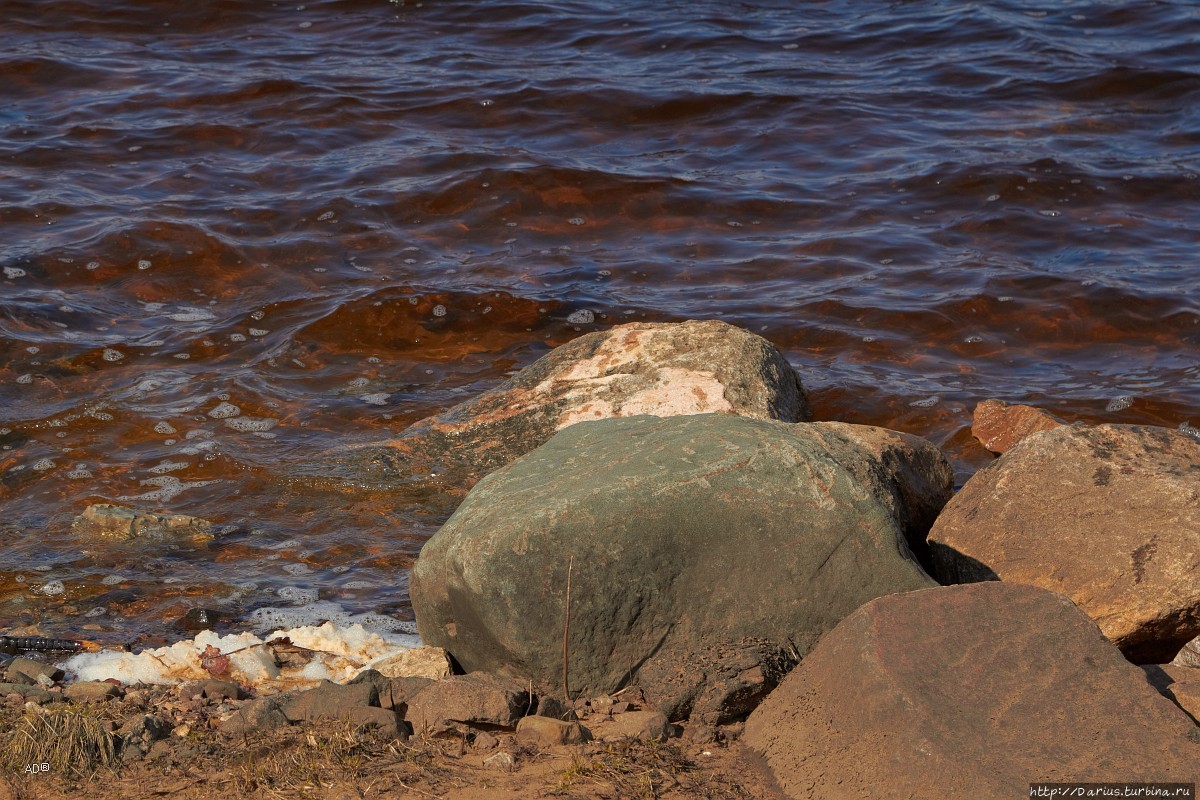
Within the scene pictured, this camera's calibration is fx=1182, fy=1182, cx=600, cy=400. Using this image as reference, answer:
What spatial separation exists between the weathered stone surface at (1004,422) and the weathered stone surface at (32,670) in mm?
3781

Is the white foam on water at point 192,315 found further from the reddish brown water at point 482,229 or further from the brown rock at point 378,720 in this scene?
the brown rock at point 378,720

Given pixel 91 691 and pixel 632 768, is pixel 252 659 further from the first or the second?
pixel 632 768

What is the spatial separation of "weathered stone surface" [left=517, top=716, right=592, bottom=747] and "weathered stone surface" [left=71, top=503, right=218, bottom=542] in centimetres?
210

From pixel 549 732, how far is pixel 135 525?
92.3 inches

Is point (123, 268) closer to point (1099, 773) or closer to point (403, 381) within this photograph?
point (403, 381)

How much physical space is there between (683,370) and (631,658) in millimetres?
1921

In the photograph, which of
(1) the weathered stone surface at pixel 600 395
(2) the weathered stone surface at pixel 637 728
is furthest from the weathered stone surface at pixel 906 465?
(2) the weathered stone surface at pixel 637 728

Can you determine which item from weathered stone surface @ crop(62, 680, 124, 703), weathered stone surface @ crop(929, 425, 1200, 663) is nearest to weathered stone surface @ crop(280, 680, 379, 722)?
weathered stone surface @ crop(62, 680, 124, 703)

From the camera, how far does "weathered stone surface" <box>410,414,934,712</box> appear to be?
3.02 metres

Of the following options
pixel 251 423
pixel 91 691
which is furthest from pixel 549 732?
pixel 251 423

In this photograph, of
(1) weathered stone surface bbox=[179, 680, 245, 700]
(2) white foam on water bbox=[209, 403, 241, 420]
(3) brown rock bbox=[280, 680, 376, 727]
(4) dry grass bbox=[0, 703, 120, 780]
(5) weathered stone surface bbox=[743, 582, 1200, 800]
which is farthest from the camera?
(2) white foam on water bbox=[209, 403, 241, 420]

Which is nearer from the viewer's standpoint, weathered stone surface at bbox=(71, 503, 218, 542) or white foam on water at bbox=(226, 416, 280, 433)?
weathered stone surface at bbox=(71, 503, 218, 542)

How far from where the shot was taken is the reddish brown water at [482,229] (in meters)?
5.05

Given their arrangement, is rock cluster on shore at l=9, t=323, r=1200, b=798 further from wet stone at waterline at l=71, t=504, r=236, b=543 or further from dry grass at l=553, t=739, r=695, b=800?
wet stone at waterline at l=71, t=504, r=236, b=543
